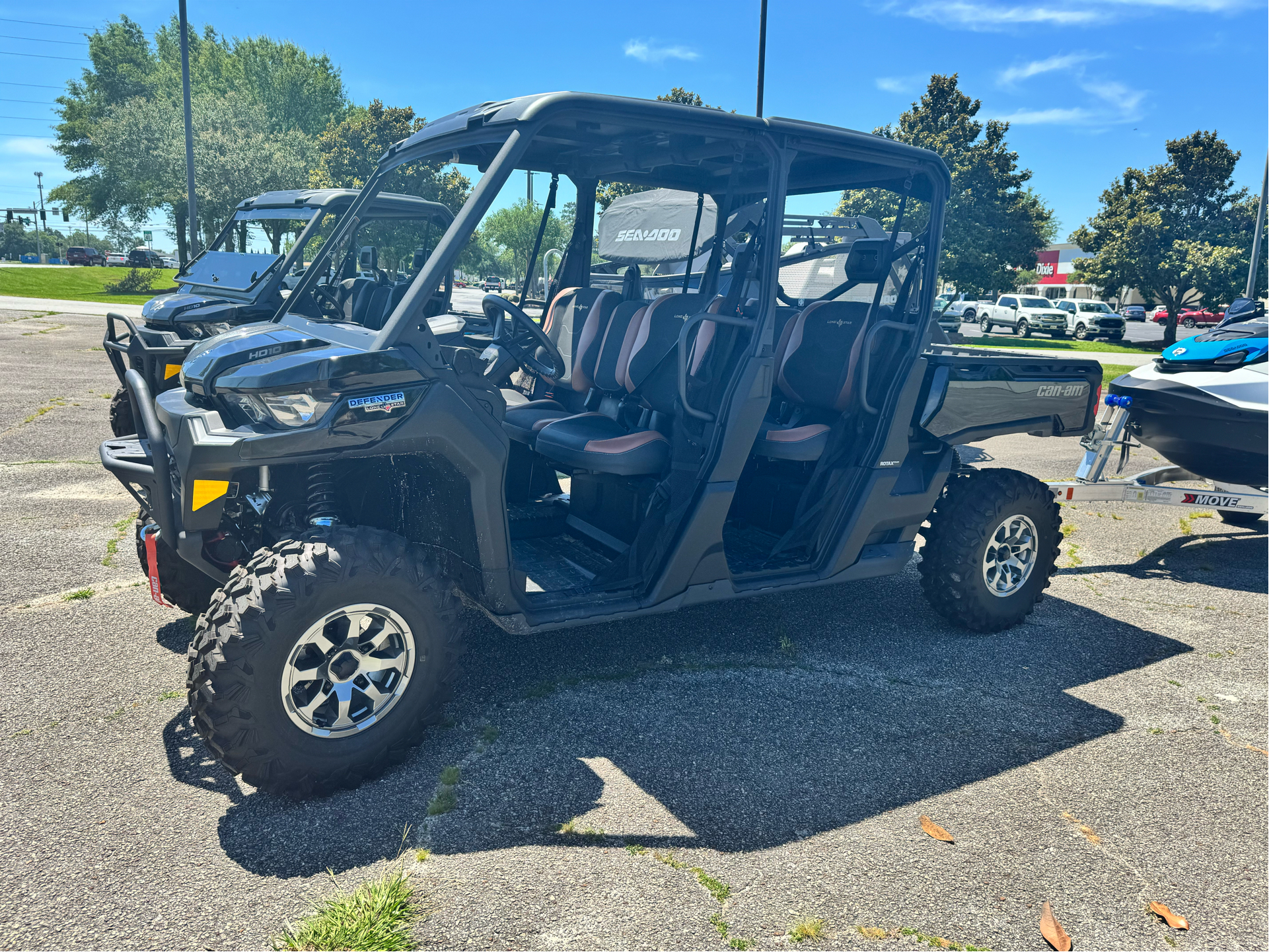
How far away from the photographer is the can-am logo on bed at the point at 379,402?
2.96m

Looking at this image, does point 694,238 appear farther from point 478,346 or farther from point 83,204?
point 83,204

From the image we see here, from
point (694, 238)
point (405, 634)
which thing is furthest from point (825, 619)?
point (405, 634)

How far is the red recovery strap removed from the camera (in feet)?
10.9

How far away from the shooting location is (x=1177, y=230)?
3262 centimetres

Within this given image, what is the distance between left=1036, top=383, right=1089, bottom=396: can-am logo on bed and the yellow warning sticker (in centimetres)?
389

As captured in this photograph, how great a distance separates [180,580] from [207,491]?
47.9 inches

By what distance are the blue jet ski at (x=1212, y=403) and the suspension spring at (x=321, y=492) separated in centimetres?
535

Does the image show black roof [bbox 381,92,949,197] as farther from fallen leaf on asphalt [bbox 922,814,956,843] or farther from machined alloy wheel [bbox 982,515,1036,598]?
fallen leaf on asphalt [bbox 922,814,956,843]

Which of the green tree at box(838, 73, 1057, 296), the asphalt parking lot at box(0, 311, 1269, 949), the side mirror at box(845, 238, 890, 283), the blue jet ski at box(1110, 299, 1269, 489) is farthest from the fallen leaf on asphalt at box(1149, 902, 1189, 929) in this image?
the green tree at box(838, 73, 1057, 296)

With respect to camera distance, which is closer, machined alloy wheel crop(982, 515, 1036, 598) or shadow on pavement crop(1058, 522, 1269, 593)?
machined alloy wheel crop(982, 515, 1036, 598)

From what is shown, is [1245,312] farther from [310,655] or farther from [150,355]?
[150,355]

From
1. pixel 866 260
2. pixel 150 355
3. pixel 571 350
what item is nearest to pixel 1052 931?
pixel 866 260

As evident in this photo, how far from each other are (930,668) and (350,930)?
2.93 metres

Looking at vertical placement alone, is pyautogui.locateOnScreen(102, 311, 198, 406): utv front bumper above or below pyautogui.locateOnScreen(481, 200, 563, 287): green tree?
below
